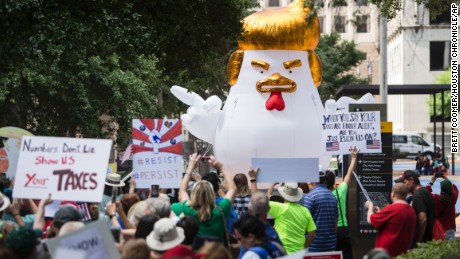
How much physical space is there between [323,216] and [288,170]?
3.91 feet

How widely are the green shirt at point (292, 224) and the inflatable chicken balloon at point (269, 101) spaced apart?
7.77 metres

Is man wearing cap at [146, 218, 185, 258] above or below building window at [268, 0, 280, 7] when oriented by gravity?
below

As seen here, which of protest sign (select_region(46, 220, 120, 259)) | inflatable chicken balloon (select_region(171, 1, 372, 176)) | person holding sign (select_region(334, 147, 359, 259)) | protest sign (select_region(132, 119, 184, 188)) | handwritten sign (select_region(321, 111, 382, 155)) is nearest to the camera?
protest sign (select_region(46, 220, 120, 259))

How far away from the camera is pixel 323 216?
11.8 meters

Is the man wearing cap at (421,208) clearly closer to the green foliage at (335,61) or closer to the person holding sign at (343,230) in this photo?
the person holding sign at (343,230)

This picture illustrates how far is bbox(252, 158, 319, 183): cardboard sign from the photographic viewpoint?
504 inches

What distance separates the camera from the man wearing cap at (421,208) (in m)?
12.1

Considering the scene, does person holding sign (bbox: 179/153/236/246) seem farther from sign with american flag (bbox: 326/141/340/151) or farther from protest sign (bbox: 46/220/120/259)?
sign with american flag (bbox: 326/141/340/151)

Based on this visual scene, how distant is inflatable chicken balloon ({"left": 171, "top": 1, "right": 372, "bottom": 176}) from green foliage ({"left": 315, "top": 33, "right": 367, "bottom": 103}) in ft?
132

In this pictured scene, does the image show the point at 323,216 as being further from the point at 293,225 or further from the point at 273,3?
the point at 273,3

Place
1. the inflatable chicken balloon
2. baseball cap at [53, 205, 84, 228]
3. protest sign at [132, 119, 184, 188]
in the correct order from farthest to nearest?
1. the inflatable chicken balloon
2. protest sign at [132, 119, 184, 188]
3. baseball cap at [53, 205, 84, 228]

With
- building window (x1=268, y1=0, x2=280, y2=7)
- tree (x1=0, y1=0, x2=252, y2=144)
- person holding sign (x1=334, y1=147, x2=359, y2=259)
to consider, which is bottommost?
→ person holding sign (x1=334, y1=147, x2=359, y2=259)

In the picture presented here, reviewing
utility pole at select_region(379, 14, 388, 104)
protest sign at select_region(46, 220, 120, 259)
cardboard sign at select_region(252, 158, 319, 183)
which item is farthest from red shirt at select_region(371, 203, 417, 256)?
utility pole at select_region(379, 14, 388, 104)

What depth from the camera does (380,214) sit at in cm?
1099
